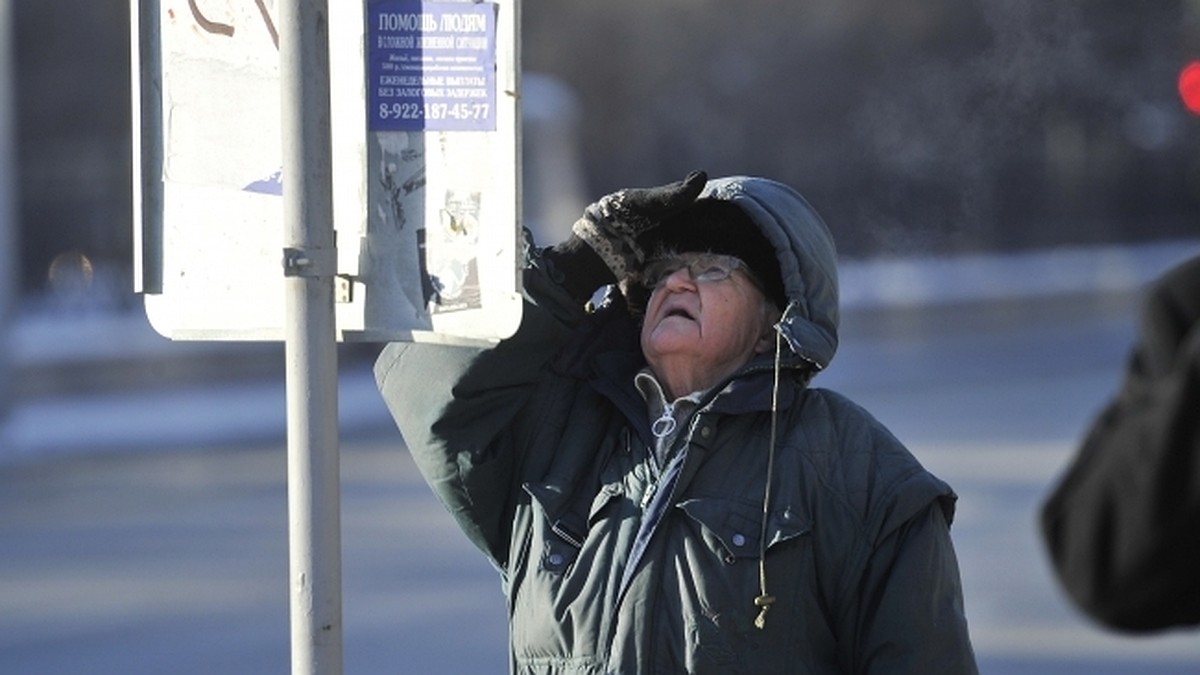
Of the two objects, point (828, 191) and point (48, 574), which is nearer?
point (48, 574)

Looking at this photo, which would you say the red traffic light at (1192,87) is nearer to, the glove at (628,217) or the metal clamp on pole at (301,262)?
the glove at (628,217)

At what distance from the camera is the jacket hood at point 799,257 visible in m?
2.98

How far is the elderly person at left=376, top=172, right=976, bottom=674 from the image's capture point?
2809 millimetres

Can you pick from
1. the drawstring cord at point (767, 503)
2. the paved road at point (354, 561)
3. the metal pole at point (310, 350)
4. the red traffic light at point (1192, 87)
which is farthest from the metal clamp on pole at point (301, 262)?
the paved road at point (354, 561)

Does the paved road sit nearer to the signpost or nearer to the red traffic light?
the red traffic light

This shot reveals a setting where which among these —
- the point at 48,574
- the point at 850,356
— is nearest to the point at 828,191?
the point at 850,356

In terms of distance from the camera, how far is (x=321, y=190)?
2449mm

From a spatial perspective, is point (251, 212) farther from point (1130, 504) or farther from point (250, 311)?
point (1130, 504)

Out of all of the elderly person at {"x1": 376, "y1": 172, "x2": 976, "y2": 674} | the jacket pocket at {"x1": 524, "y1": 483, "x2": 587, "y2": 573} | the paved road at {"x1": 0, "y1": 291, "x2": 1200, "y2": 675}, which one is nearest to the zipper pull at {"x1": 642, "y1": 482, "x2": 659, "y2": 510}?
the elderly person at {"x1": 376, "y1": 172, "x2": 976, "y2": 674}

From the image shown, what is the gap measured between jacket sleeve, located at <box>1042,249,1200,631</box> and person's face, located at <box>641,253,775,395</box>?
4.67 ft

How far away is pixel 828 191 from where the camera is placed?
3494 cm

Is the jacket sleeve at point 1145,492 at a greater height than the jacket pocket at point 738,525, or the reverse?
the jacket sleeve at point 1145,492

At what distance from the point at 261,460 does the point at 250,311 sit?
36.2 ft

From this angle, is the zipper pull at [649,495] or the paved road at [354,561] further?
the paved road at [354,561]
